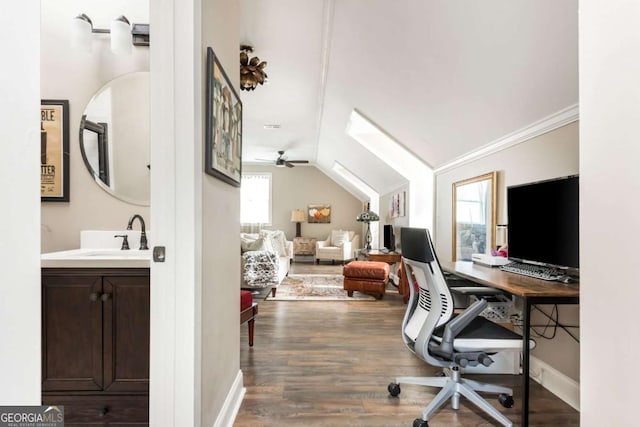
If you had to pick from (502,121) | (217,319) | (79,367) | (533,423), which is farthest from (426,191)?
(79,367)

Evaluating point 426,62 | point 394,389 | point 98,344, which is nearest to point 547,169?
point 426,62

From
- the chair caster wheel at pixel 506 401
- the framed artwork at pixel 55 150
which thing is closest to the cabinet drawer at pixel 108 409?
the framed artwork at pixel 55 150

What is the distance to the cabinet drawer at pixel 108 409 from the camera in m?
1.61

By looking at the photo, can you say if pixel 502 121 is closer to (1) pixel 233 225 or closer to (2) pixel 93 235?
(1) pixel 233 225

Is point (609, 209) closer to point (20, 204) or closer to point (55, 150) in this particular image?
point (20, 204)

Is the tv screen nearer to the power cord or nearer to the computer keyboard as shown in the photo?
the computer keyboard

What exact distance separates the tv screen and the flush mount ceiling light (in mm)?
2499

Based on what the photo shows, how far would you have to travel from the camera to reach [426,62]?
2.47 m

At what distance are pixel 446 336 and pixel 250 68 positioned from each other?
287cm

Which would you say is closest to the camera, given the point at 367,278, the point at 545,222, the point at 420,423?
the point at 420,423

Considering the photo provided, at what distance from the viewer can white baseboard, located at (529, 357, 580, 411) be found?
6.28 ft

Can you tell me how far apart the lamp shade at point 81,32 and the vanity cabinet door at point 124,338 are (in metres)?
1.52

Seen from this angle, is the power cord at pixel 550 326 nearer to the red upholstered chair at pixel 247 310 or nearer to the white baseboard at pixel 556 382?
the white baseboard at pixel 556 382

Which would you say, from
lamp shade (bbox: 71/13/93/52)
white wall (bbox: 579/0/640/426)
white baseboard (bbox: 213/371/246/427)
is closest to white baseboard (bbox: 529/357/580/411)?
white wall (bbox: 579/0/640/426)
